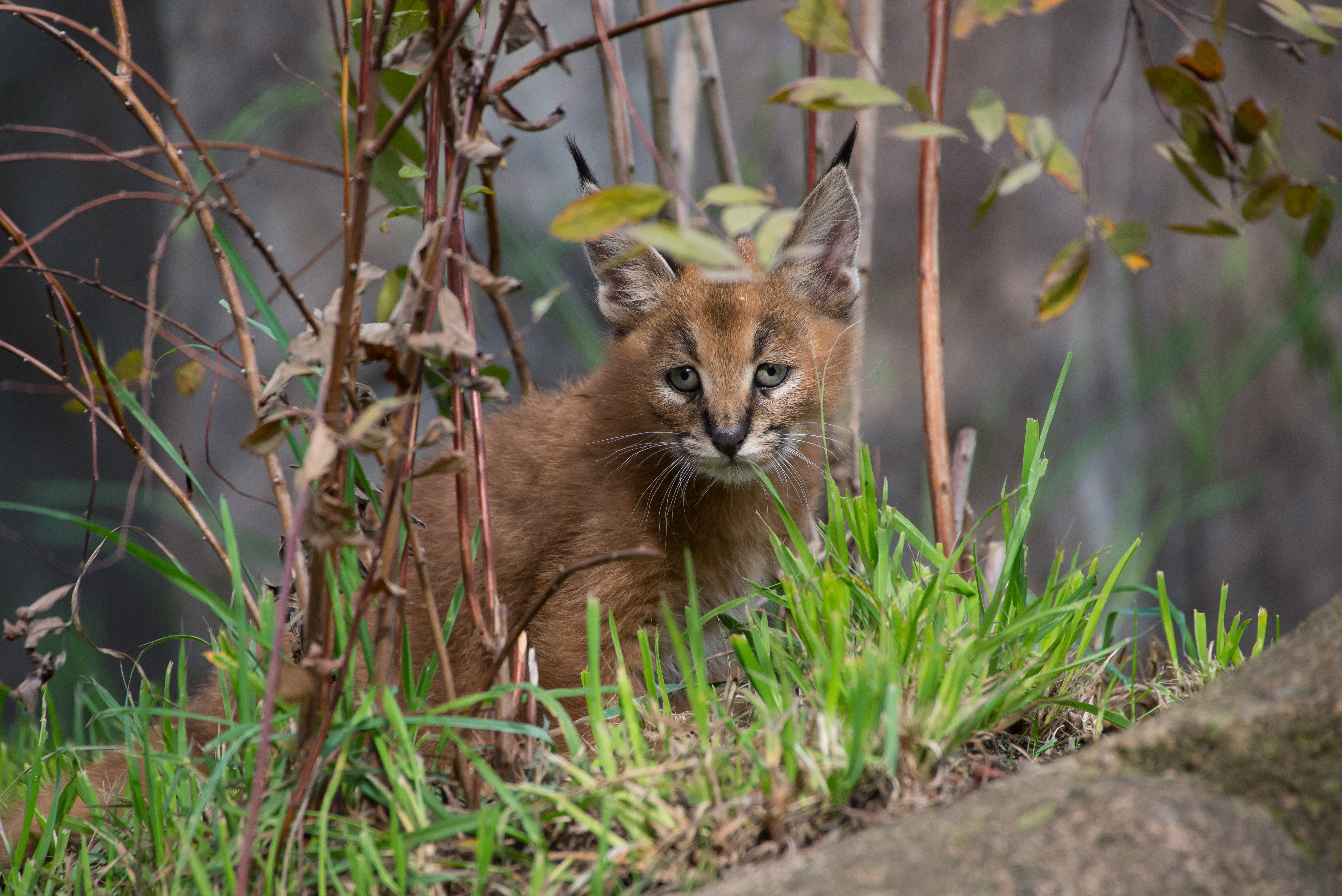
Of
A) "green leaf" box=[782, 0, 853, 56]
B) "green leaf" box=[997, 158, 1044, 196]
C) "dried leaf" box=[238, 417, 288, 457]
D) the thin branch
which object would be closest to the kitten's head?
the thin branch

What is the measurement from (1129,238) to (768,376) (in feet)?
4.24

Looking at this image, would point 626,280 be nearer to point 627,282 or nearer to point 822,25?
point 627,282

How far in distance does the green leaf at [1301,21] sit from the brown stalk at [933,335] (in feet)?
3.55

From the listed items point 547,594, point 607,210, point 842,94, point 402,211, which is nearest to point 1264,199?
point 842,94

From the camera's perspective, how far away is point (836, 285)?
266 centimetres

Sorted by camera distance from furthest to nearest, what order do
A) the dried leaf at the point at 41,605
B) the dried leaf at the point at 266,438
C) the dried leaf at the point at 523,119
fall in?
the dried leaf at the point at 523,119
the dried leaf at the point at 41,605
the dried leaf at the point at 266,438

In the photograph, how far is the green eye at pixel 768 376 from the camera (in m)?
2.47

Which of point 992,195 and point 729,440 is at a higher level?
point 992,195

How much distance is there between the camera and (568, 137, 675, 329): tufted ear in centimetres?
258

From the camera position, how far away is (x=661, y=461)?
2.47 metres

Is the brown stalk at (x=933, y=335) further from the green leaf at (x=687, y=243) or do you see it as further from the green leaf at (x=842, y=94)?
the green leaf at (x=687, y=243)

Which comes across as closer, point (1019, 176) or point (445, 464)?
point (1019, 176)

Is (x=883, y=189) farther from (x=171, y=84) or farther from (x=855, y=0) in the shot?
(x=171, y=84)

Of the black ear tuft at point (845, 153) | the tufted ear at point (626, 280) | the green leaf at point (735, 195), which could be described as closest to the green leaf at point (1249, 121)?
the green leaf at point (735, 195)
